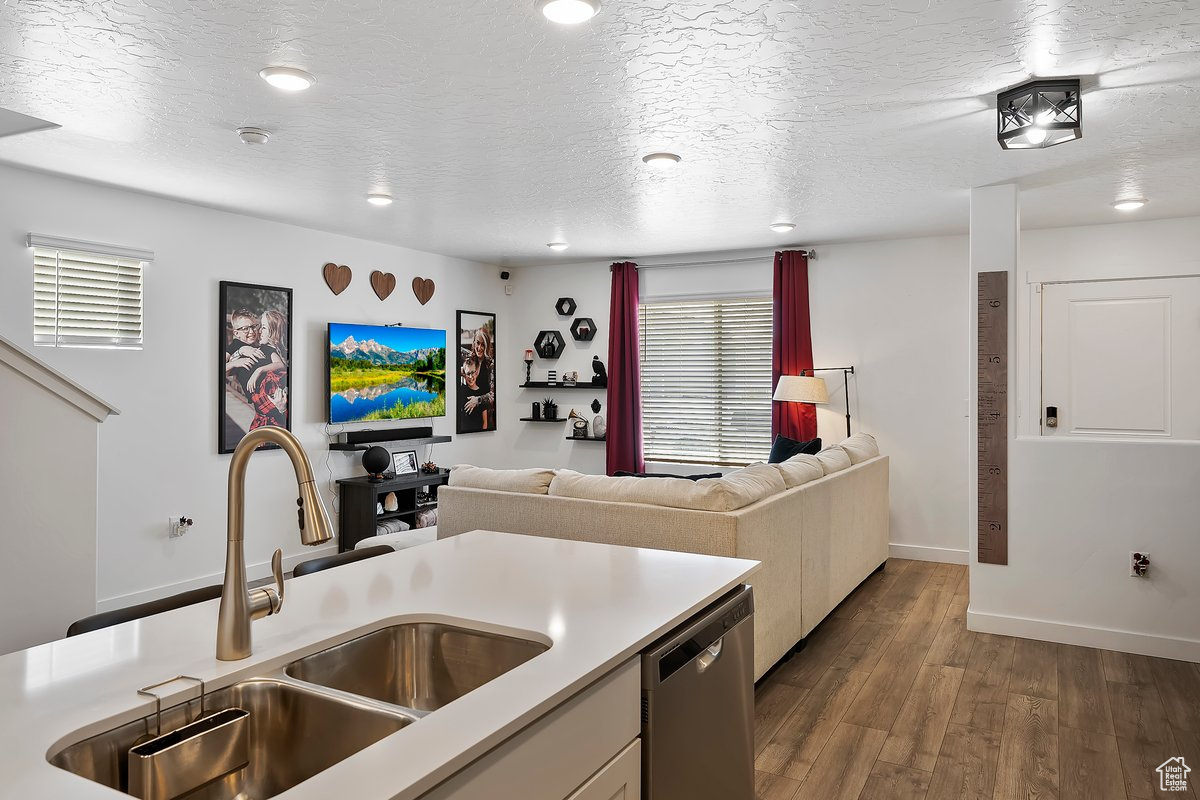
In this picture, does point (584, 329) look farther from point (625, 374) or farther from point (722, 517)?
point (722, 517)

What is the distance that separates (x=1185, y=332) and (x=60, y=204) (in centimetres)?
695

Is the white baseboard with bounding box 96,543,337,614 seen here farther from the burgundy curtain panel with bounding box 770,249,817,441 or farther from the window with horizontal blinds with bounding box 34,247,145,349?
the burgundy curtain panel with bounding box 770,249,817,441

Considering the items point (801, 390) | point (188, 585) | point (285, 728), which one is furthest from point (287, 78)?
point (801, 390)

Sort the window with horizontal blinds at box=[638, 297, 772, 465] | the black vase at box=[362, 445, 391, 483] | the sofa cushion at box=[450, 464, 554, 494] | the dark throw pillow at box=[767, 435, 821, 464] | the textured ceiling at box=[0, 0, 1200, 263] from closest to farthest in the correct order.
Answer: the textured ceiling at box=[0, 0, 1200, 263] < the sofa cushion at box=[450, 464, 554, 494] < the dark throw pillow at box=[767, 435, 821, 464] < the black vase at box=[362, 445, 391, 483] < the window with horizontal blinds at box=[638, 297, 772, 465]

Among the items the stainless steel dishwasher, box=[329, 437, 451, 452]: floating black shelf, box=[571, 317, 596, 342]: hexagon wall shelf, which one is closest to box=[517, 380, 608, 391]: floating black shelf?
box=[571, 317, 596, 342]: hexagon wall shelf

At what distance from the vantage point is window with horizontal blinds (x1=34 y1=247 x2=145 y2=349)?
13.6 feet

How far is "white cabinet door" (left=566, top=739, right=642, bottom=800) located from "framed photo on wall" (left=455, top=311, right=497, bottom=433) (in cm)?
565

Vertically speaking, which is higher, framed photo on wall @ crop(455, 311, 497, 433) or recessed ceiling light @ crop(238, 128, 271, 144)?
recessed ceiling light @ crop(238, 128, 271, 144)

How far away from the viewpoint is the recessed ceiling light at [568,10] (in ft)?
7.14

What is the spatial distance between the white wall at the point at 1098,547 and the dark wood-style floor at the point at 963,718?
133mm

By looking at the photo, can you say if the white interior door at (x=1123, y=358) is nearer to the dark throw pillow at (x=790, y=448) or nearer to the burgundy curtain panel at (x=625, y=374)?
the dark throw pillow at (x=790, y=448)

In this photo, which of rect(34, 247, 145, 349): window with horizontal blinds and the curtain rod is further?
the curtain rod

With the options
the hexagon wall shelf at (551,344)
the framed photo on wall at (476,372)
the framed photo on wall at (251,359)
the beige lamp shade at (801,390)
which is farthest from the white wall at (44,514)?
the hexagon wall shelf at (551,344)

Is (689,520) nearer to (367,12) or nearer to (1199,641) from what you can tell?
(367,12)
